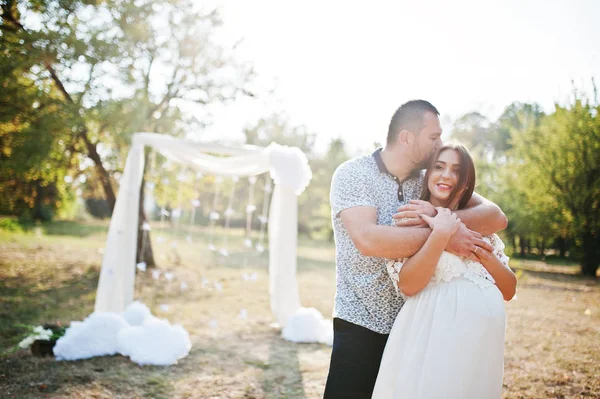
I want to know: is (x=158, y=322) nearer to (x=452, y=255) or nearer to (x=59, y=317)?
(x=59, y=317)

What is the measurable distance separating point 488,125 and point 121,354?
33.0 m

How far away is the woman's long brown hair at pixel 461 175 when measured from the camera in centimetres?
216

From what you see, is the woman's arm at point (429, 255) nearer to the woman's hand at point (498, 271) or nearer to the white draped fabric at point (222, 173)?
the woman's hand at point (498, 271)

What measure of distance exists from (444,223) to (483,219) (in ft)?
1.29

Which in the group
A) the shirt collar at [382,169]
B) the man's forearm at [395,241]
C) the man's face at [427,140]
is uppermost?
the man's face at [427,140]

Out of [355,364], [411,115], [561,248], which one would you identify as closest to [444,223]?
[411,115]

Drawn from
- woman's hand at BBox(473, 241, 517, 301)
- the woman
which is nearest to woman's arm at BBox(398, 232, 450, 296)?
the woman

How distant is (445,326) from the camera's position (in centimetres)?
188

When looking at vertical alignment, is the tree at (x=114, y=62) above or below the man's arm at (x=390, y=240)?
above

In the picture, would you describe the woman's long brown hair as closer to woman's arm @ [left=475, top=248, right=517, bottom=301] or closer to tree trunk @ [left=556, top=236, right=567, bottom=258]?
woman's arm @ [left=475, top=248, right=517, bottom=301]

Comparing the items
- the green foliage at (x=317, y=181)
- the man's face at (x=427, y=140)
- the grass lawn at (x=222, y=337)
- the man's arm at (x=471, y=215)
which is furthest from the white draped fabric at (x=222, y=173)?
the green foliage at (x=317, y=181)

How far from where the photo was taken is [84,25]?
8742 millimetres

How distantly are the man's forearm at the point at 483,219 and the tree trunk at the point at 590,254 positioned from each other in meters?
15.2

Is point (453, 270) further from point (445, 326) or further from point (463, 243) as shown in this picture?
point (445, 326)
